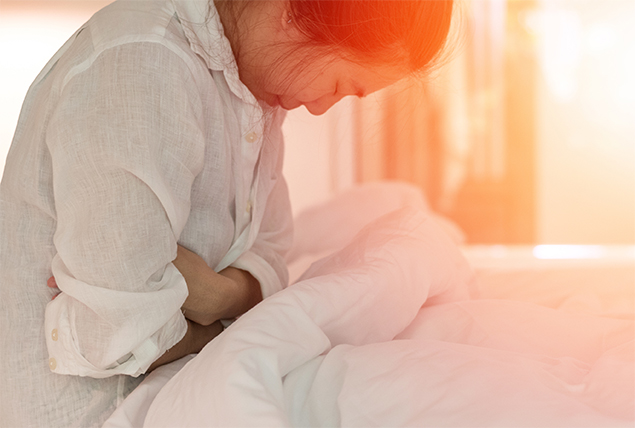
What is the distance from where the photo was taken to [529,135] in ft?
8.46

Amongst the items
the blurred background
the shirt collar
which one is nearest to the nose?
the shirt collar

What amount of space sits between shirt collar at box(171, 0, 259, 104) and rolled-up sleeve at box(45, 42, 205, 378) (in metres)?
0.05

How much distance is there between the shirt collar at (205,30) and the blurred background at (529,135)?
70.2 inches

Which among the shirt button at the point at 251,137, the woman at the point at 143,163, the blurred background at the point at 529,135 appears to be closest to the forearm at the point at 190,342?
the woman at the point at 143,163

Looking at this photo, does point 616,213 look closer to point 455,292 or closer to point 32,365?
point 455,292

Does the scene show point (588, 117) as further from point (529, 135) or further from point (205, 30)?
point (205, 30)

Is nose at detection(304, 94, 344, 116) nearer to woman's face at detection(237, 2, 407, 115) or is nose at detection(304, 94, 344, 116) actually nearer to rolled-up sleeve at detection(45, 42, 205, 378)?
woman's face at detection(237, 2, 407, 115)

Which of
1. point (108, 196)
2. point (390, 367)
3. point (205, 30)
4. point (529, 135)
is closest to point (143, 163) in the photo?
point (108, 196)

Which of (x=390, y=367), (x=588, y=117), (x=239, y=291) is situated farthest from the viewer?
(x=588, y=117)

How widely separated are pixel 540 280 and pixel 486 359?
0.61 meters

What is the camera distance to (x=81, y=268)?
51cm

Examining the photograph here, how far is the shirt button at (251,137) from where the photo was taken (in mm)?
692

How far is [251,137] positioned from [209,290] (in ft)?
0.66

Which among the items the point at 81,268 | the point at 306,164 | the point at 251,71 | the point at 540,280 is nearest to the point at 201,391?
the point at 81,268
